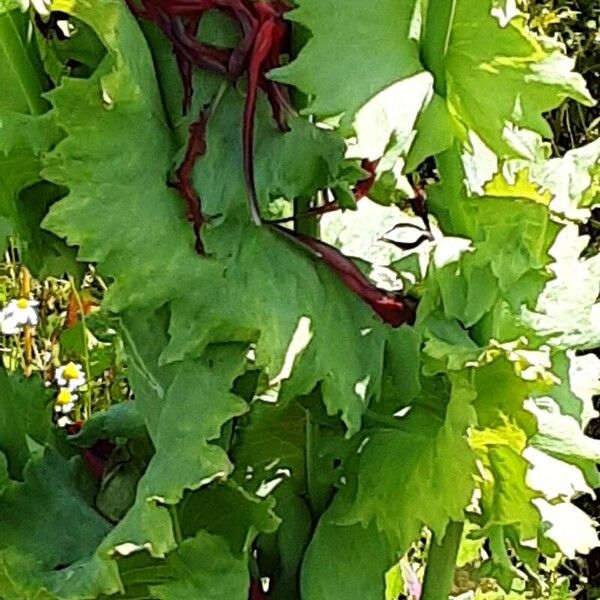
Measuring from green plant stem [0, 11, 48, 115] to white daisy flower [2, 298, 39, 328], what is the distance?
125cm

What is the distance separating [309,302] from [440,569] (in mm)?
312

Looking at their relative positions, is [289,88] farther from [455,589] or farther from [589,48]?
[589,48]

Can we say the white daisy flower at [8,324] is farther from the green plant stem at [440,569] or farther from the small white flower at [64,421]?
the green plant stem at [440,569]

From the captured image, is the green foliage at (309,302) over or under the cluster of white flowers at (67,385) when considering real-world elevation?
over

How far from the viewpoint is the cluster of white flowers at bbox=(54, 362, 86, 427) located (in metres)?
2.18

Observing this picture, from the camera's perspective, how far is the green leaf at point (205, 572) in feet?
3.30

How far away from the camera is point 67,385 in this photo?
7.36ft

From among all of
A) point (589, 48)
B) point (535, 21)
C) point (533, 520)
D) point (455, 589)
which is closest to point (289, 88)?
point (533, 520)

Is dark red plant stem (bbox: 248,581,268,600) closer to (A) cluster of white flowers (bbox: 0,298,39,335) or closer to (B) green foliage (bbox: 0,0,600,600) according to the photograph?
(B) green foliage (bbox: 0,0,600,600)

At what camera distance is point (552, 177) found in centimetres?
107

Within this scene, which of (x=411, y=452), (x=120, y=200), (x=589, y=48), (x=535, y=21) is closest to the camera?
(x=120, y=200)

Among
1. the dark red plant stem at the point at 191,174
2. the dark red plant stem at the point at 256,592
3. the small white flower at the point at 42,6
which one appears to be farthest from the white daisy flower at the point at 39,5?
the dark red plant stem at the point at 256,592

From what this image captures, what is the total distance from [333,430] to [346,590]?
0.13 meters

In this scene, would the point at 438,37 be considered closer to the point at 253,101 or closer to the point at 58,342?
the point at 253,101
